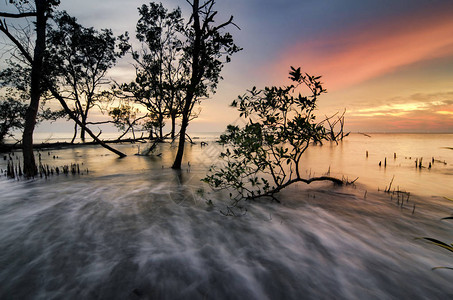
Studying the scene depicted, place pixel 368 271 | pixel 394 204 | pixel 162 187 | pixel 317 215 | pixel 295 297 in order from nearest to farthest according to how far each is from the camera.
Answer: pixel 295 297, pixel 368 271, pixel 317 215, pixel 394 204, pixel 162 187

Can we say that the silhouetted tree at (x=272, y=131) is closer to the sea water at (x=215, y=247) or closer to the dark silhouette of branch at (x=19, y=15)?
the sea water at (x=215, y=247)

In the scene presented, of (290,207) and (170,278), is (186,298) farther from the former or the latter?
Result: (290,207)

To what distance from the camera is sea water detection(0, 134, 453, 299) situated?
3168mm

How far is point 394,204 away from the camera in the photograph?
7.50 meters

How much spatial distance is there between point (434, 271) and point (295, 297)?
2.98 meters

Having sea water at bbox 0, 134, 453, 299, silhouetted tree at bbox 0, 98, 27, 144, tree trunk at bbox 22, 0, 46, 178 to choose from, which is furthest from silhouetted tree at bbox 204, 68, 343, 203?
silhouetted tree at bbox 0, 98, 27, 144

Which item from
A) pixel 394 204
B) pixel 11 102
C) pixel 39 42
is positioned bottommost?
pixel 394 204

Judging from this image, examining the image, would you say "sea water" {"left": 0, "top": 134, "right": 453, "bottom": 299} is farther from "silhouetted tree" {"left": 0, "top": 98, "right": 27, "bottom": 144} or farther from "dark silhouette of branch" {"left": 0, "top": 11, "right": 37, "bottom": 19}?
"silhouetted tree" {"left": 0, "top": 98, "right": 27, "bottom": 144}

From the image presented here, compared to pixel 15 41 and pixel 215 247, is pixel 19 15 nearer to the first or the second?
pixel 15 41

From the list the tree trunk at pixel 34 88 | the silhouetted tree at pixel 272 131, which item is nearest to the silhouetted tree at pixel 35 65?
the tree trunk at pixel 34 88

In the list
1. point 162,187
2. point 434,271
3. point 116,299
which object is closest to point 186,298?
point 116,299

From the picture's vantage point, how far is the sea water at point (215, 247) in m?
3.17

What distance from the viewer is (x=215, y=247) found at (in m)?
4.44

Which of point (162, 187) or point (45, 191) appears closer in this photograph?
point (45, 191)
